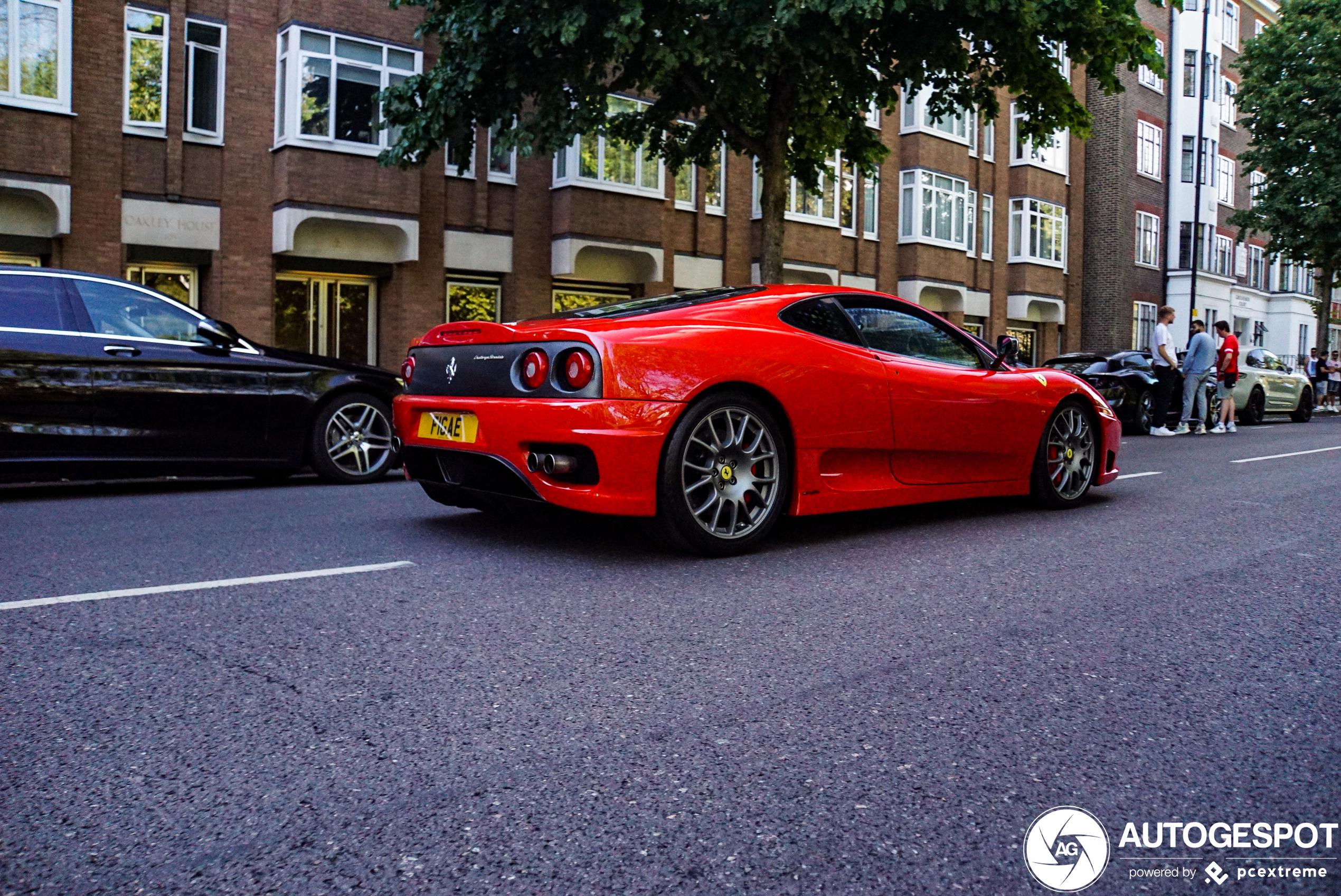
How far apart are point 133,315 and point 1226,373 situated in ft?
54.8

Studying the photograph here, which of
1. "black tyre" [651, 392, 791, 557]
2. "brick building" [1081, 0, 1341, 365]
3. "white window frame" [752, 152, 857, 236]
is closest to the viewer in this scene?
"black tyre" [651, 392, 791, 557]

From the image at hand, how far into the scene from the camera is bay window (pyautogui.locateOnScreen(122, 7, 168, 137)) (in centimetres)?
1631

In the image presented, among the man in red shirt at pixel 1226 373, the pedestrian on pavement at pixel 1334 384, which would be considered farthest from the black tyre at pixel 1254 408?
the pedestrian on pavement at pixel 1334 384

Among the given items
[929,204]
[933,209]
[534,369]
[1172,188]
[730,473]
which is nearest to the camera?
[534,369]

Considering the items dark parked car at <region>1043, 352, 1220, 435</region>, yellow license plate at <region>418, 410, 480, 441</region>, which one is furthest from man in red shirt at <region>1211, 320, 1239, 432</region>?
yellow license plate at <region>418, 410, 480, 441</region>

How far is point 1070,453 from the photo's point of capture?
24.1 ft

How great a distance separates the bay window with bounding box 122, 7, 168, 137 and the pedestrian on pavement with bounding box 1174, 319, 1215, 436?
1600 centimetres

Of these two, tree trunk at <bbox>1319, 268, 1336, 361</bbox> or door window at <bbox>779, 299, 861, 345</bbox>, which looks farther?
tree trunk at <bbox>1319, 268, 1336, 361</bbox>

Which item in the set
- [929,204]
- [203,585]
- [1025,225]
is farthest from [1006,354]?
[1025,225]

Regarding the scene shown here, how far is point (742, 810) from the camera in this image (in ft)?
7.98

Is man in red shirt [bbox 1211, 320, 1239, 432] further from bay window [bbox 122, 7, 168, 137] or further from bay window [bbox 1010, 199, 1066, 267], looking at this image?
bay window [bbox 122, 7, 168, 137]

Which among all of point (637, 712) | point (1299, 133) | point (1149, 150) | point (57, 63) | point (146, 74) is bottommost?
point (637, 712)

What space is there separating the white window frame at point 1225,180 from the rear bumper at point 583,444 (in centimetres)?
4310

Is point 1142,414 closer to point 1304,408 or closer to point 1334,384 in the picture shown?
point 1304,408
